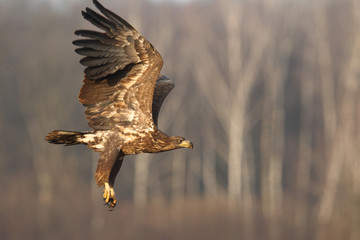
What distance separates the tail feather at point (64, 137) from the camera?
27.4ft

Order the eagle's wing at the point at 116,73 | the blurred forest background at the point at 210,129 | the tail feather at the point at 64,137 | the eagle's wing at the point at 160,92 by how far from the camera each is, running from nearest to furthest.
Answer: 1. the eagle's wing at the point at 116,73
2. the tail feather at the point at 64,137
3. the eagle's wing at the point at 160,92
4. the blurred forest background at the point at 210,129

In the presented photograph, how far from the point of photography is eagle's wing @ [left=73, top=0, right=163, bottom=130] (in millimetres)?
7844

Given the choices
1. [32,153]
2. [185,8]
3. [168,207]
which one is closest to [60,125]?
[32,153]

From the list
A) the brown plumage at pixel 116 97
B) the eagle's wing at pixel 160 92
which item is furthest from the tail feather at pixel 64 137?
the eagle's wing at pixel 160 92

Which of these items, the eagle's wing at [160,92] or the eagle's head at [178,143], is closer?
the eagle's head at [178,143]

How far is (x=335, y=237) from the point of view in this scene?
2448 cm

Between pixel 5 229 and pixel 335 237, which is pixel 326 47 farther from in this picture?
pixel 5 229

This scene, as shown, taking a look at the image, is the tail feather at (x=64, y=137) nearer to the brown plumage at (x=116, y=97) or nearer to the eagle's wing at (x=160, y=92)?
the brown plumage at (x=116, y=97)

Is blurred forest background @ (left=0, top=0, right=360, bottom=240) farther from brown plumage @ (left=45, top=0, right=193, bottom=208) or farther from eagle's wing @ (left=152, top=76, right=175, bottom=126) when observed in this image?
brown plumage @ (left=45, top=0, right=193, bottom=208)

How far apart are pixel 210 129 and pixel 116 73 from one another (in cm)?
2820

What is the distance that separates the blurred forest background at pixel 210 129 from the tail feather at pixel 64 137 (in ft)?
49.4

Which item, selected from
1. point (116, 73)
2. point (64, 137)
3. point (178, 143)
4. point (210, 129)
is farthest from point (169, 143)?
point (210, 129)

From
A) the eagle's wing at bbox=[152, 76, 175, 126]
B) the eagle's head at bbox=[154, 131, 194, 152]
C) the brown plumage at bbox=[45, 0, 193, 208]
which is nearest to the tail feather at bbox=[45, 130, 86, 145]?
the brown plumage at bbox=[45, 0, 193, 208]

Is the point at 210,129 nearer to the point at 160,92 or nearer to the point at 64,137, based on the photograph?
the point at 160,92
